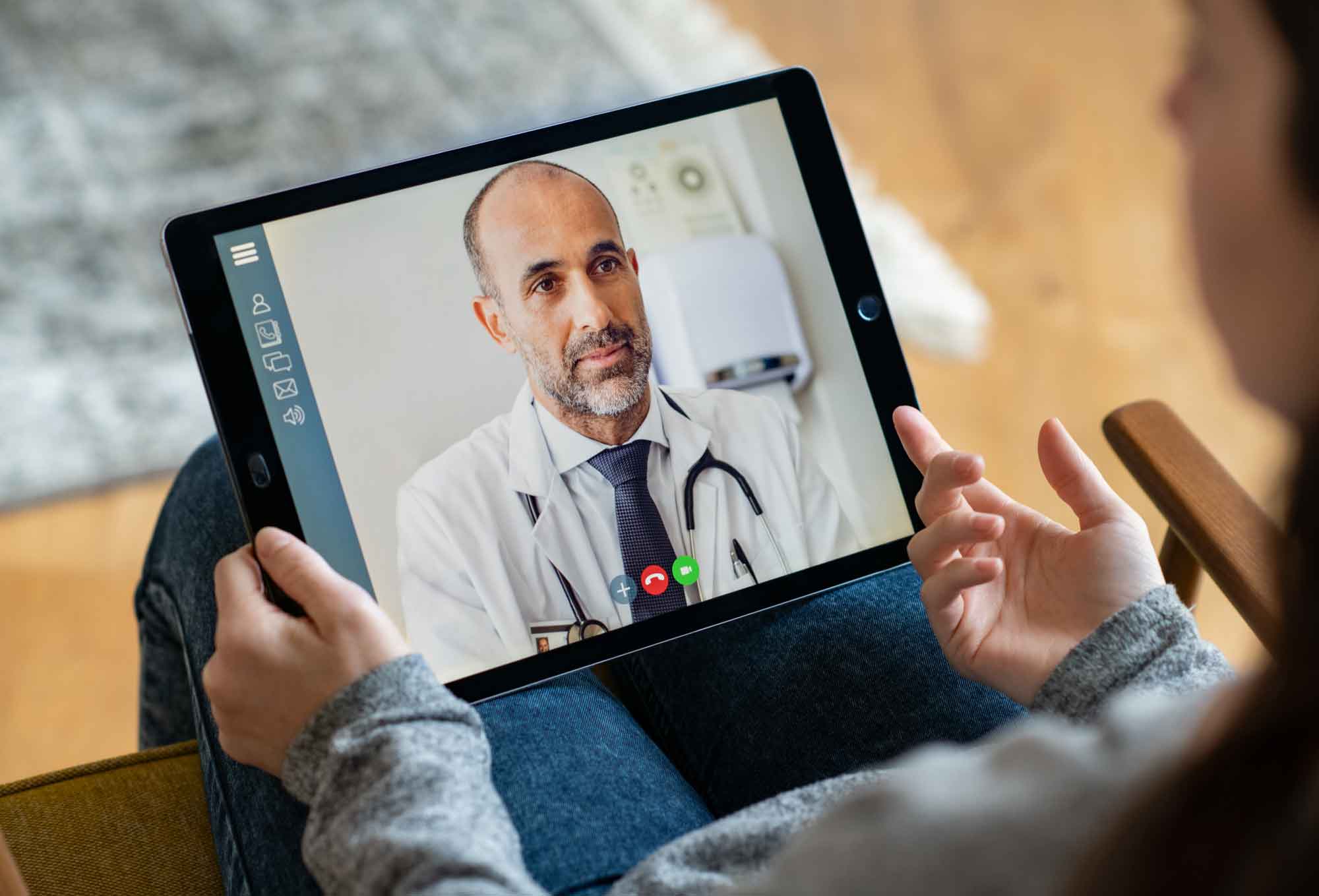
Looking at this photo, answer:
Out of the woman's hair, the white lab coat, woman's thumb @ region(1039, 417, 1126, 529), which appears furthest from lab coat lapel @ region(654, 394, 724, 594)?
the woman's hair

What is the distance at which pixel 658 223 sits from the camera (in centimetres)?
70

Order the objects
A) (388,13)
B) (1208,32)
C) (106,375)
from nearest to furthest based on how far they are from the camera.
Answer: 1. (1208,32)
2. (106,375)
3. (388,13)

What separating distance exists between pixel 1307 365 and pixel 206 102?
169 centimetres

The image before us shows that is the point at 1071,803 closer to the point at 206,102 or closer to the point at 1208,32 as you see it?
the point at 1208,32

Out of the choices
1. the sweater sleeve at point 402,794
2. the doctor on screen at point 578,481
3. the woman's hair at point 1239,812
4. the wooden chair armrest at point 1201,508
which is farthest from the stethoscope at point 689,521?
the woman's hair at point 1239,812

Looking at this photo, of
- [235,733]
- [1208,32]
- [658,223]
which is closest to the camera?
[1208,32]

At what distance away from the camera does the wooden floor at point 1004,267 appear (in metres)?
1.27

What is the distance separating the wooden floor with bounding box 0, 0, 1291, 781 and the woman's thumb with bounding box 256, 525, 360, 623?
2.49 feet

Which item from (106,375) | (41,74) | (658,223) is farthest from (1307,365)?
(41,74)

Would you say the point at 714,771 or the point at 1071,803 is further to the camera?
the point at 714,771

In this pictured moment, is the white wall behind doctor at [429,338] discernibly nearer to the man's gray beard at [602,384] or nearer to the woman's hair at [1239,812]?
the man's gray beard at [602,384]

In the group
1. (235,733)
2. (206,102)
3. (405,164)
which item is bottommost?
(235,733)

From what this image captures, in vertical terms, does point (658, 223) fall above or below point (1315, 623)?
above

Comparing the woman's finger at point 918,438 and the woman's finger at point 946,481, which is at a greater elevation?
the woman's finger at point 918,438
